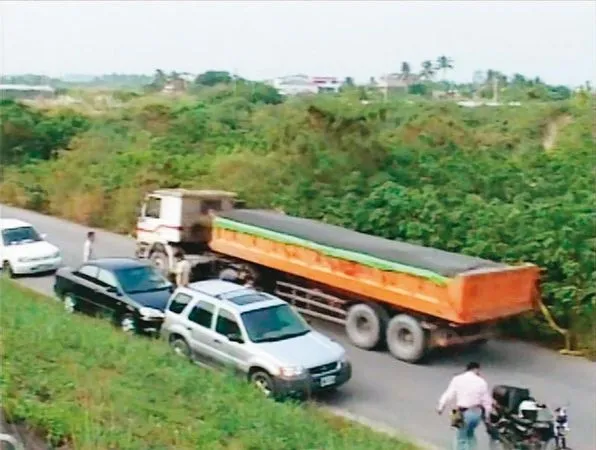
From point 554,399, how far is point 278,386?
3553 mm

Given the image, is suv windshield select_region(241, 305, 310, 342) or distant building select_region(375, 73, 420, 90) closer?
suv windshield select_region(241, 305, 310, 342)

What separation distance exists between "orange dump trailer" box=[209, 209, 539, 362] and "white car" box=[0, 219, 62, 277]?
479 cm

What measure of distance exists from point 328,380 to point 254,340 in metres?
0.98

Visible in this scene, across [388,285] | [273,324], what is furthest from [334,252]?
[273,324]

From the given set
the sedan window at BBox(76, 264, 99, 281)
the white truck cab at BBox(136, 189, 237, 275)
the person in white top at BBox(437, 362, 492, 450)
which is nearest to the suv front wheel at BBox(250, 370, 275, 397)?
the person in white top at BBox(437, 362, 492, 450)

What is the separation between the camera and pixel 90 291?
14.4 m

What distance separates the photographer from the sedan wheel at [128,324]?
13.6m

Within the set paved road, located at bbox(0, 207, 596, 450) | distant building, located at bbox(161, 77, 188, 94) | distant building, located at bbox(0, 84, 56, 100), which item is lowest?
paved road, located at bbox(0, 207, 596, 450)

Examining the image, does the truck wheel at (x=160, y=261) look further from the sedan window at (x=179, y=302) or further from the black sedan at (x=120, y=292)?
the sedan window at (x=179, y=302)

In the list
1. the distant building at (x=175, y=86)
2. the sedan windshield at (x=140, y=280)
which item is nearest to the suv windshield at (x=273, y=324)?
the sedan windshield at (x=140, y=280)

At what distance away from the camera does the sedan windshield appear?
14172 millimetres

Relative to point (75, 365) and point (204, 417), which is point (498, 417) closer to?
point (204, 417)

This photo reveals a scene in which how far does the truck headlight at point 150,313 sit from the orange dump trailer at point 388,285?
7.50ft

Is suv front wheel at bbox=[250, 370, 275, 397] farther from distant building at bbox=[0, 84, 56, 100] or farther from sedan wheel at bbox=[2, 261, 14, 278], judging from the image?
sedan wheel at bbox=[2, 261, 14, 278]
